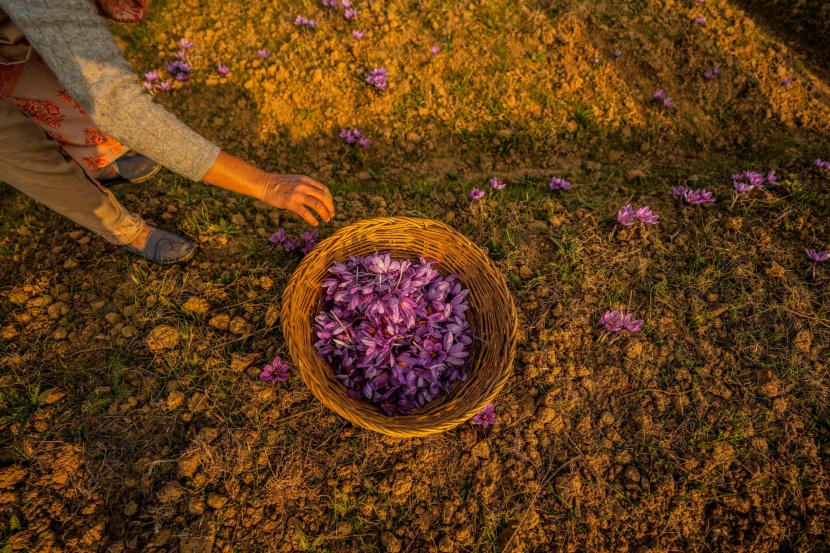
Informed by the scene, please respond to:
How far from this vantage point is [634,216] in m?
2.88

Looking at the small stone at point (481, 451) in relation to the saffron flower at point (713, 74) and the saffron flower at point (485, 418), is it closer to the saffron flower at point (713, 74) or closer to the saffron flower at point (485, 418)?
the saffron flower at point (485, 418)

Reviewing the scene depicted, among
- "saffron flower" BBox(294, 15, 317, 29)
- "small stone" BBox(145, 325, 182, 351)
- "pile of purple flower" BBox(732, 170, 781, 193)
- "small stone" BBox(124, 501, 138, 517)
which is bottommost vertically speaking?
"small stone" BBox(124, 501, 138, 517)

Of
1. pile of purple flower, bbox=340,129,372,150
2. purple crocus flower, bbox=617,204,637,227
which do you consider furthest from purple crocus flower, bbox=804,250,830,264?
pile of purple flower, bbox=340,129,372,150

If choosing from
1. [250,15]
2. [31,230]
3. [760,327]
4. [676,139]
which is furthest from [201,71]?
[760,327]

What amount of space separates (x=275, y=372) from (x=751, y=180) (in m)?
3.23

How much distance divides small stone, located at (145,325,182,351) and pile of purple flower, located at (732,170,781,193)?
3557mm

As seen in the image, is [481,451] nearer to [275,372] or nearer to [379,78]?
[275,372]

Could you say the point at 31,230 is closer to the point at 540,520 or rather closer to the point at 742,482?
the point at 540,520

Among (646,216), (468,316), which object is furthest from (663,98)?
(468,316)

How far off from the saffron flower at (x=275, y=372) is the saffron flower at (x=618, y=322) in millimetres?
1746

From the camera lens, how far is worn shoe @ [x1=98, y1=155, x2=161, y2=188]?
3.05 meters

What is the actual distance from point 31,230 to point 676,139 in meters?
4.83

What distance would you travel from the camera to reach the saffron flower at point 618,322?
96.0 inches

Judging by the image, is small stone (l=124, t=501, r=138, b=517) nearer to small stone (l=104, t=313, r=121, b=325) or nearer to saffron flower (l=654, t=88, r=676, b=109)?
small stone (l=104, t=313, r=121, b=325)
